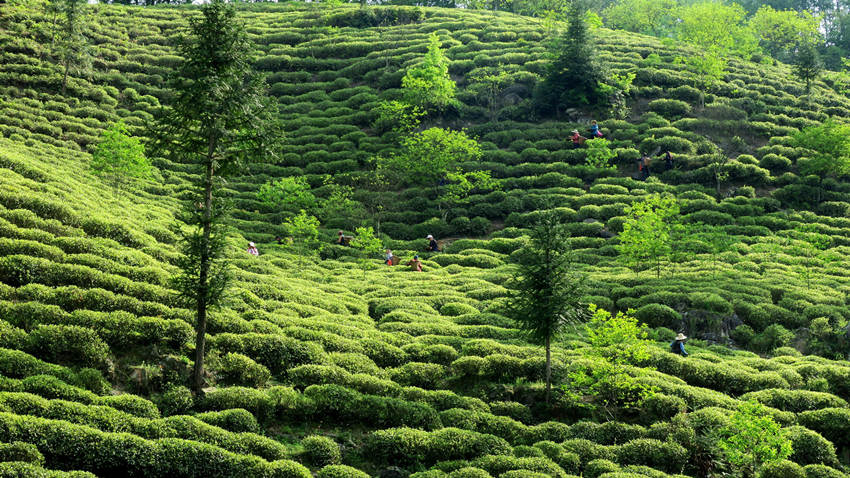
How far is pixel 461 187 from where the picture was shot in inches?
1843

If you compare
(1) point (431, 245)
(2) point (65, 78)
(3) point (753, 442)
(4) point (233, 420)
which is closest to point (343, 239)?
(1) point (431, 245)

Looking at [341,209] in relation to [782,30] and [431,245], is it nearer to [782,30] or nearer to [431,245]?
[431,245]

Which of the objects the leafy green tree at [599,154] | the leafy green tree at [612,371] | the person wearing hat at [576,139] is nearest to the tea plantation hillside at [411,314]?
the leafy green tree at [612,371]

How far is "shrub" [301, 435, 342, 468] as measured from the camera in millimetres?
18109

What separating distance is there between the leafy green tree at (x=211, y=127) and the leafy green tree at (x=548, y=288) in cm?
1118

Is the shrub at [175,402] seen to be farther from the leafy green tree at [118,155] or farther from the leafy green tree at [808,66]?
the leafy green tree at [808,66]

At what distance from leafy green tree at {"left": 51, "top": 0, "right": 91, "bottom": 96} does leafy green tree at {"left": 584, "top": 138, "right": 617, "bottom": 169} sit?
166 ft

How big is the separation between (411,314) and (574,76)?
39667 millimetres

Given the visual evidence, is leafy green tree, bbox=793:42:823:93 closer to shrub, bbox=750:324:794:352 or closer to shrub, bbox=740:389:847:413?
shrub, bbox=750:324:794:352

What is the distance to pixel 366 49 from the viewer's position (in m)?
77.5

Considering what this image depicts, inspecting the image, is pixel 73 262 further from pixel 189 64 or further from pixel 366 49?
pixel 366 49

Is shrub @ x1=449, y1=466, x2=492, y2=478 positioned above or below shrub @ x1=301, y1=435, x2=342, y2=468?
above

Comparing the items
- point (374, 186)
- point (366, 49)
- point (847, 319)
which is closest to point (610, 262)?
point (847, 319)

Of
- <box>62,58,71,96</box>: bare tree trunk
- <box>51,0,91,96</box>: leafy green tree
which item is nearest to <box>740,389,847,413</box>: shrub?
<box>62,58,71,96</box>: bare tree trunk
